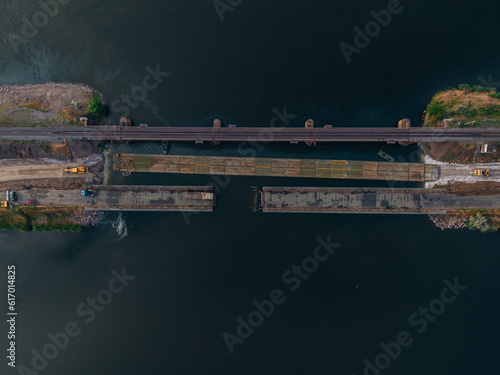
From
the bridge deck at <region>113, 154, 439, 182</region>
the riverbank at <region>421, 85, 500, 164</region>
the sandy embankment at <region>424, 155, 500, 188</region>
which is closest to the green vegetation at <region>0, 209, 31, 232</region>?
the bridge deck at <region>113, 154, 439, 182</region>

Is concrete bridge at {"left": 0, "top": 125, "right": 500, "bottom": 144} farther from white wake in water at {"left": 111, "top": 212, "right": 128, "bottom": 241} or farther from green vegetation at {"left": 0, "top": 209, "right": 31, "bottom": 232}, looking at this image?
white wake in water at {"left": 111, "top": 212, "right": 128, "bottom": 241}

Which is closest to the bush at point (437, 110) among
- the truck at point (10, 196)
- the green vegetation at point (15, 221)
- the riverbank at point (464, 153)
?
the riverbank at point (464, 153)

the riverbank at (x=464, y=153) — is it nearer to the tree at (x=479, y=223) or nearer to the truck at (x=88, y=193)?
the tree at (x=479, y=223)

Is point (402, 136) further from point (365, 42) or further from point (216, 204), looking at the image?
point (216, 204)

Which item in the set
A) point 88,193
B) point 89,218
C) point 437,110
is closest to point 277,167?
point 437,110

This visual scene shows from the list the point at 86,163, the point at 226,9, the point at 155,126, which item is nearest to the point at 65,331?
the point at 86,163
